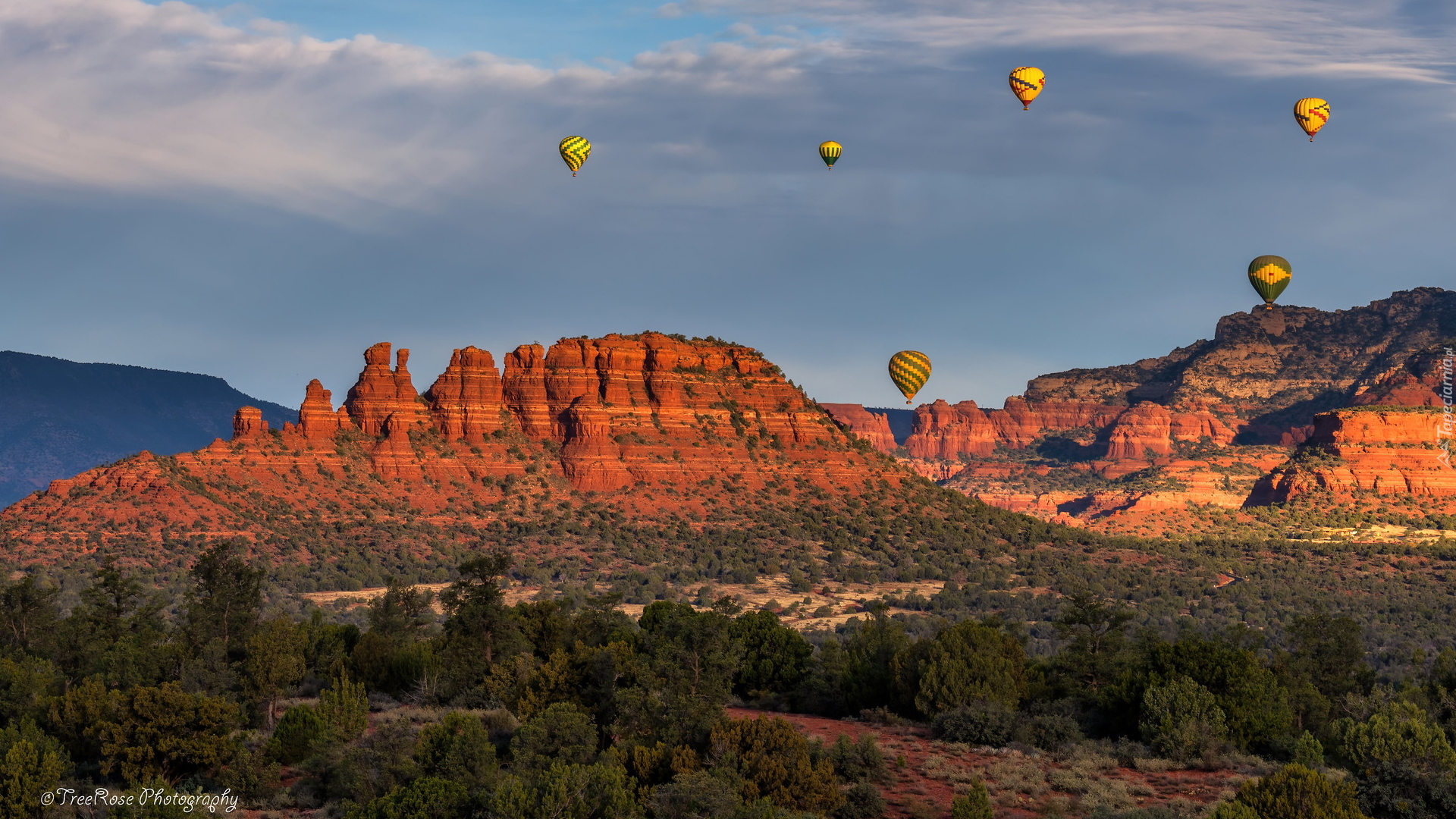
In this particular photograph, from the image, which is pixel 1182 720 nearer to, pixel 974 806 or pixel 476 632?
pixel 974 806

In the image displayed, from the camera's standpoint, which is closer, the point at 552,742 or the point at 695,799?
the point at 695,799

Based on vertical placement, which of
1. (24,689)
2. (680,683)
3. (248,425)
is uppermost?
(248,425)

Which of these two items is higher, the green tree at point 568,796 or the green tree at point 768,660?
the green tree at point 768,660

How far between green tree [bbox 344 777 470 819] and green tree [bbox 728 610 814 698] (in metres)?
19.9

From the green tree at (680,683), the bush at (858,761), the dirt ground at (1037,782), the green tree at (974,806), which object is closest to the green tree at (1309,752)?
the dirt ground at (1037,782)

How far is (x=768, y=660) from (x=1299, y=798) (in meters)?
24.4

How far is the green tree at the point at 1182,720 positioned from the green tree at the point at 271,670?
25653 millimetres

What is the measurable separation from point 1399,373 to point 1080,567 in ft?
370

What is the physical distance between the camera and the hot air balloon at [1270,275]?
126 meters

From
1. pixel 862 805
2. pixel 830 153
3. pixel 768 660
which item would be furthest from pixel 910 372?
pixel 862 805

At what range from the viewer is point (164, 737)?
34594 mm

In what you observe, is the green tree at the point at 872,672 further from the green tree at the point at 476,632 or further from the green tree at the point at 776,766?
the green tree at the point at 776,766

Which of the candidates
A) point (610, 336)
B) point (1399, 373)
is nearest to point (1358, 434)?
point (1399, 373)

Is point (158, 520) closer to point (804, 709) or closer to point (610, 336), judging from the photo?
point (610, 336)
